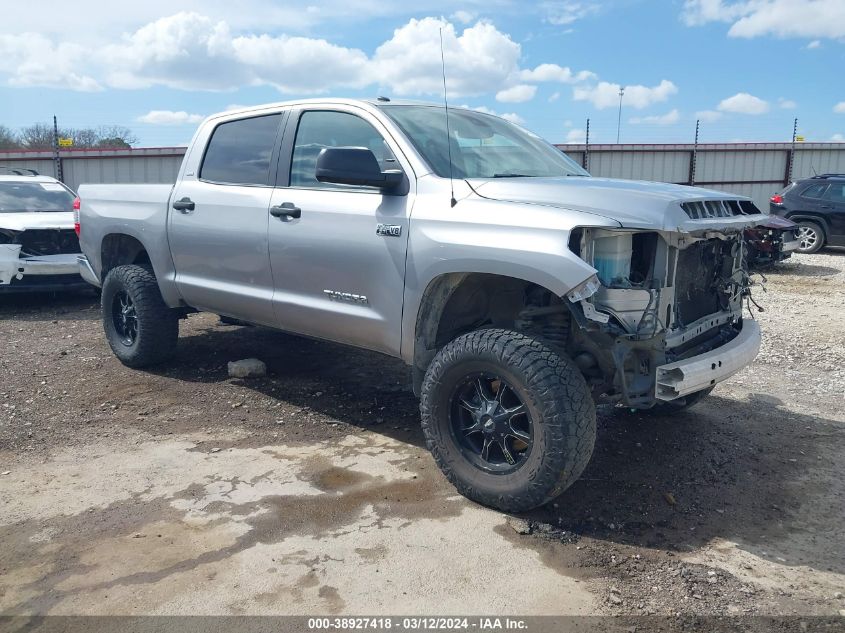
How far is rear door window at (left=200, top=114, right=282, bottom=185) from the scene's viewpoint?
191 inches

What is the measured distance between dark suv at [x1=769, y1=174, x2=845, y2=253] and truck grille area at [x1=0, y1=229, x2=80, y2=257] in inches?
485

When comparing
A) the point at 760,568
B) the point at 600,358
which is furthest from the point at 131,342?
the point at 760,568

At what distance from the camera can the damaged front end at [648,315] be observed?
11.0 ft

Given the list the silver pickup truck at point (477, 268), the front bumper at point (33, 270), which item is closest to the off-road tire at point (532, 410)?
the silver pickup truck at point (477, 268)

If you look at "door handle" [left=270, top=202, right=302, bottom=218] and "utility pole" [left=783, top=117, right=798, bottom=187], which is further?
"utility pole" [left=783, top=117, right=798, bottom=187]

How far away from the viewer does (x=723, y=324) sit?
4176 mm

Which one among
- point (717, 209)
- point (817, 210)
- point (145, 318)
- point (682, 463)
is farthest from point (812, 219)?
point (145, 318)

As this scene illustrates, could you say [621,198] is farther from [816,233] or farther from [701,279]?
[816,233]

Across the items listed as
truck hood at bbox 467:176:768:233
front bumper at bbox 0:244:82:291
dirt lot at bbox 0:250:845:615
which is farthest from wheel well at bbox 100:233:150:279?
truck hood at bbox 467:176:768:233

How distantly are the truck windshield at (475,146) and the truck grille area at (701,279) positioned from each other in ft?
3.22

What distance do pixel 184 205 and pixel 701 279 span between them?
344 centimetres

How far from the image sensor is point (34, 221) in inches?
339

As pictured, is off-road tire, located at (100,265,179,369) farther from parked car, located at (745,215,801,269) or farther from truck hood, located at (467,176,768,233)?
parked car, located at (745,215,801,269)

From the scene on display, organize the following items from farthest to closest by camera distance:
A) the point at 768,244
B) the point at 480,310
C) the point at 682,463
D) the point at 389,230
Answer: the point at 768,244
the point at 682,463
the point at 480,310
the point at 389,230
